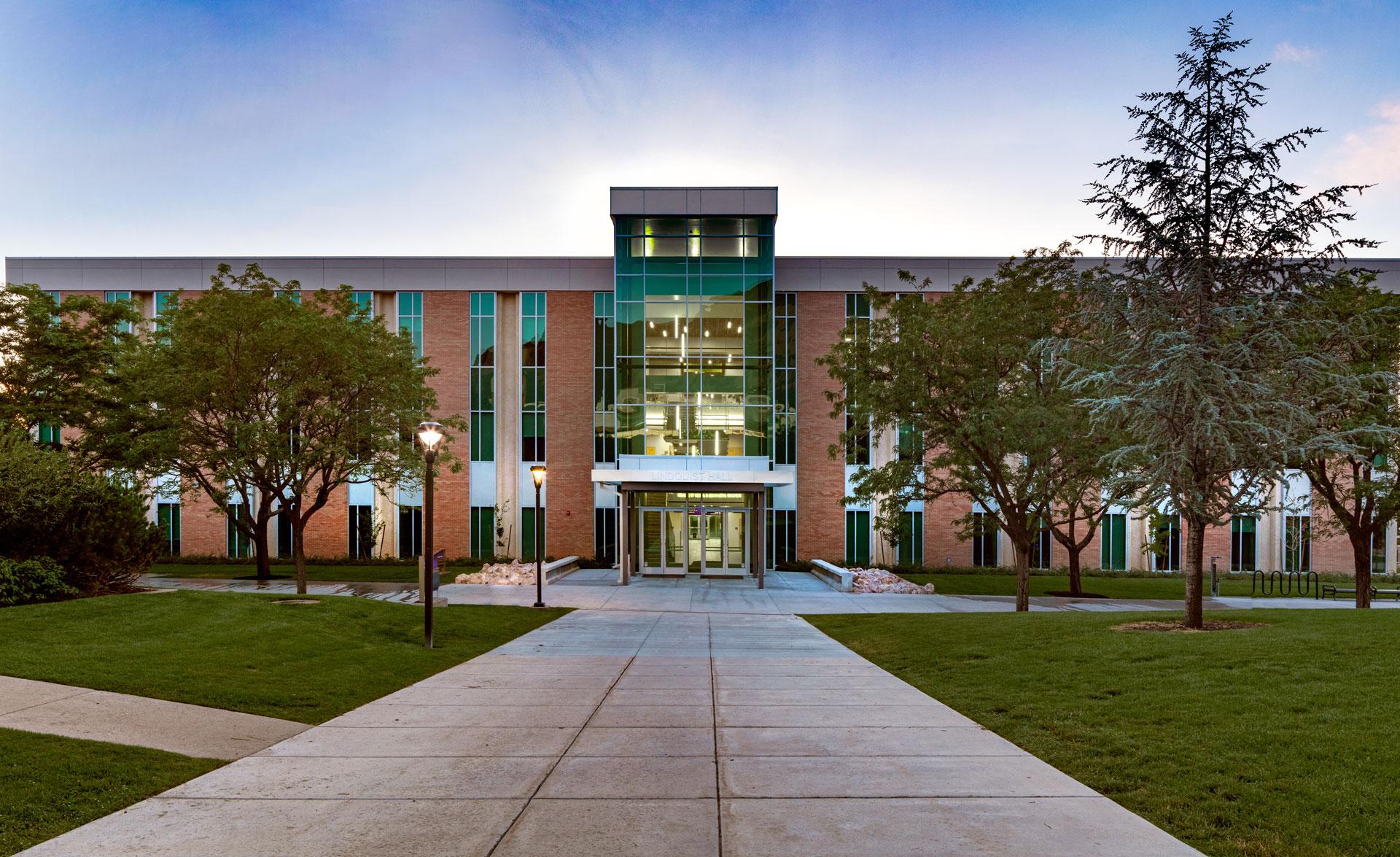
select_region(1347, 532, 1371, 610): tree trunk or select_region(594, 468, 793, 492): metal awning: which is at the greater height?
select_region(594, 468, 793, 492): metal awning

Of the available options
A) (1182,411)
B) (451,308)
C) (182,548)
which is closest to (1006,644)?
(1182,411)

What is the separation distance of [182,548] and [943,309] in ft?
127

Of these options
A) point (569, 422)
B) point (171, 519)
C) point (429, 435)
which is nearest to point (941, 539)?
point (569, 422)

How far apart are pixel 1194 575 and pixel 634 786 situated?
1239cm

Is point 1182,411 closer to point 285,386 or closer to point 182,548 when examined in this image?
point 285,386

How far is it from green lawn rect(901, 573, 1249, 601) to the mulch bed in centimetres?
1377

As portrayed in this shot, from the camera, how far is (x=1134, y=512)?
40.3m

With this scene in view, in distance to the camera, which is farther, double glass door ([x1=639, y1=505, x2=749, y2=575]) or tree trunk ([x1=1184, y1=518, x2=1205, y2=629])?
double glass door ([x1=639, y1=505, x2=749, y2=575])

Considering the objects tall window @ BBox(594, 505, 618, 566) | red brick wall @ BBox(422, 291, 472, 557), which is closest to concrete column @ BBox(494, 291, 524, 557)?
red brick wall @ BBox(422, 291, 472, 557)

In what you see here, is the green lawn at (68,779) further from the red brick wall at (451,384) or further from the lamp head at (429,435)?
the red brick wall at (451,384)

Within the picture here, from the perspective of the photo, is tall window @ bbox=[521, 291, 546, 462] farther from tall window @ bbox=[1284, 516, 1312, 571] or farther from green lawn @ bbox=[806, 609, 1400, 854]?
tall window @ bbox=[1284, 516, 1312, 571]

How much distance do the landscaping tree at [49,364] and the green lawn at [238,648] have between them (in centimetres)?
1367

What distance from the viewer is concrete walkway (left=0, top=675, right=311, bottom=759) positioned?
7887 millimetres

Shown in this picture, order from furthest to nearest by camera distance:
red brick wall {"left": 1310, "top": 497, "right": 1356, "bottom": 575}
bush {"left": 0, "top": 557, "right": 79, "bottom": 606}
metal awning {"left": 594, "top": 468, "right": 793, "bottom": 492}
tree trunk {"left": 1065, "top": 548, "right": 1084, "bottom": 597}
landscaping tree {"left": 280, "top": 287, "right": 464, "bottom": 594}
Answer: red brick wall {"left": 1310, "top": 497, "right": 1356, "bottom": 575}
metal awning {"left": 594, "top": 468, "right": 793, "bottom": 492}
tree trunk {"left": 1065, "top": 548, "right": 1084, "bottom": 597}
landscaping tree {"left": 280, "top": 287, "right": 464, "bottom": 594}
bush {"left": 0, "top": 557, "right": 79, "bottom": 606}
